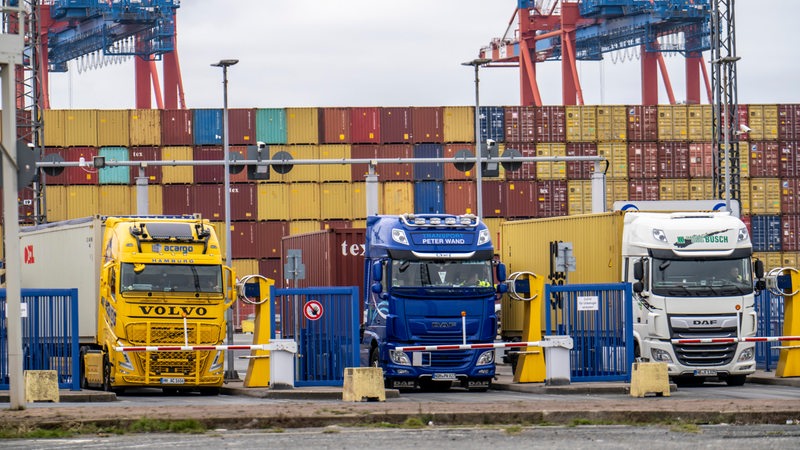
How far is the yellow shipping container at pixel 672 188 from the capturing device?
7244 centimetres

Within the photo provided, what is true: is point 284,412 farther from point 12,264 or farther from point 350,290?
point 350,290

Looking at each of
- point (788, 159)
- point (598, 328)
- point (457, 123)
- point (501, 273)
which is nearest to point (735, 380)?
point (598, 328)

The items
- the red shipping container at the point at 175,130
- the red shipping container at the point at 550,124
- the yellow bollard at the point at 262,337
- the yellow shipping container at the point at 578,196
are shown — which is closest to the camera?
the yellow bollard at the point at 262,337

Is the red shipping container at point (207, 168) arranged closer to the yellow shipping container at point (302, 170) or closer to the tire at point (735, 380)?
the yellow shipping container at point (302, 170)

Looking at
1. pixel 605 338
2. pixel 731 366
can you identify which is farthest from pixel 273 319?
pixel 731 366

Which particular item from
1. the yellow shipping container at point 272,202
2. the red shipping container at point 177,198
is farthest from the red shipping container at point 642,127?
the red shipping container at point 177,198

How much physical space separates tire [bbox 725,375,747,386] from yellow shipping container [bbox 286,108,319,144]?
141 feet

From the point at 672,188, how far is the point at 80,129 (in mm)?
26821

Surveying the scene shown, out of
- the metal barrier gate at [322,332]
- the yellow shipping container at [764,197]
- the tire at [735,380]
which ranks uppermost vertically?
the yellow shipping container at [764,197]

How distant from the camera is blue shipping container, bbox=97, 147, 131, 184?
227 ft

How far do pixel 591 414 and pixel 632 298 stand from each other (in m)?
8.82

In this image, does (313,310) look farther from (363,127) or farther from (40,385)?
(363,127)

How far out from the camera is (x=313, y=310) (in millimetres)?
26359

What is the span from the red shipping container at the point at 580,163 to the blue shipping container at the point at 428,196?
6.16 meters
